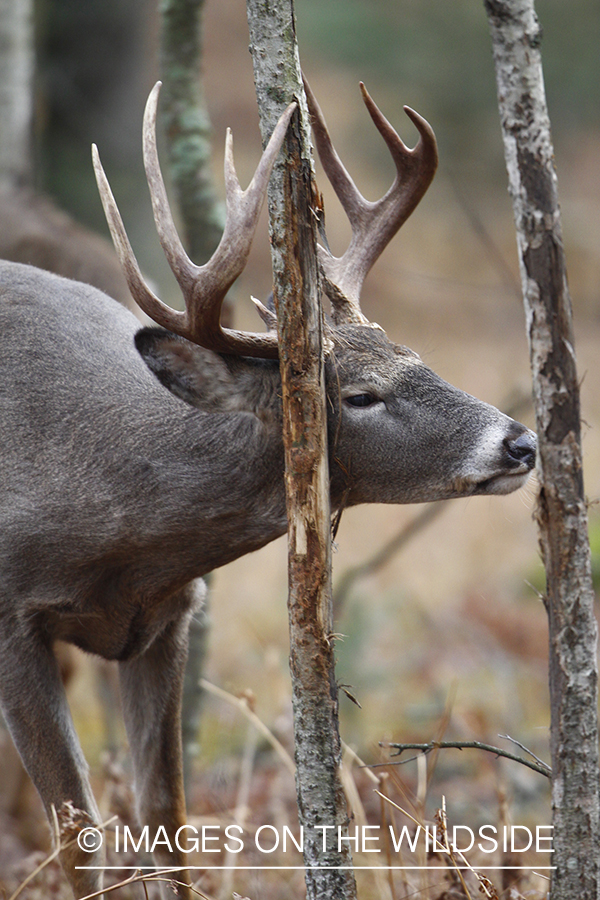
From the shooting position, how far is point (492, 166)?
72.8 feet

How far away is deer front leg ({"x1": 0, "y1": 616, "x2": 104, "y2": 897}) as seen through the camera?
3.99 m

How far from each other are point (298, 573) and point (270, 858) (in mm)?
3107

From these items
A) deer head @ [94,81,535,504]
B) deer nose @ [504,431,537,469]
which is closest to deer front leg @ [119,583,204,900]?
deer head @ [94,81,535,504]

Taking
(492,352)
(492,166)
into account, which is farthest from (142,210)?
(492,166)

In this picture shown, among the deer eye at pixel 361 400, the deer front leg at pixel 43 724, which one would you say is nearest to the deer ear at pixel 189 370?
the deer eye at pixel 361 400

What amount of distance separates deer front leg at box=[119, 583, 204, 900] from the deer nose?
1705 millimetres

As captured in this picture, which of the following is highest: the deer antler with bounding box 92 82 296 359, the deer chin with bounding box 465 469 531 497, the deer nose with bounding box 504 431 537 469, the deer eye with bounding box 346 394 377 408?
the deer antler with bounding box 92 82 296 359

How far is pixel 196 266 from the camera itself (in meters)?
3.35

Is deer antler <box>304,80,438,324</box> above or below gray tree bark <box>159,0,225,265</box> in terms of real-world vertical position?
below

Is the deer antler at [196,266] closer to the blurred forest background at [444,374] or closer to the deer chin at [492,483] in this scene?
the deer chin at [492,483]

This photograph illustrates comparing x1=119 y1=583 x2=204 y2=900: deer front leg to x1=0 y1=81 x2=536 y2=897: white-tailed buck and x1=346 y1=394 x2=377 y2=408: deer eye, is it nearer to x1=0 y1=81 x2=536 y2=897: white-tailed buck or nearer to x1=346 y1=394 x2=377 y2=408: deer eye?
x1=0 y1=81 x2=536 y2=897: white-tailed buck

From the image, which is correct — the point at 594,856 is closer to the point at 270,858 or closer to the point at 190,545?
the point at 190,545

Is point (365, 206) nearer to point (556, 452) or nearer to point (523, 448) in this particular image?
point (523, 448)

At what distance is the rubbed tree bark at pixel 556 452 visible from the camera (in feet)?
9.09
